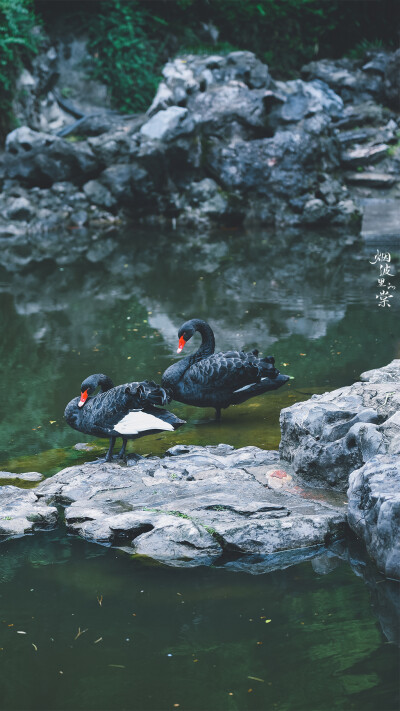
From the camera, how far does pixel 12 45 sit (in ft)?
66.4

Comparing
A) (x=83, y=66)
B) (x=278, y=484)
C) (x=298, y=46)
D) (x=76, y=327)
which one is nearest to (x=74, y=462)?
(x=278, y=484)

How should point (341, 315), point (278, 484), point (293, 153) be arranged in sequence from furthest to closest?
point (293, 153) → point (341, 315) → point (278, 484)

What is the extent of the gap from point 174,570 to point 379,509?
124cm

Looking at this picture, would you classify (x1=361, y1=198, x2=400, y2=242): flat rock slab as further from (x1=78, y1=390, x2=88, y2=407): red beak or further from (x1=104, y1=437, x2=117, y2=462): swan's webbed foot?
(x1=104, y1=437, x2=117, y2=462): swan's webbed foot

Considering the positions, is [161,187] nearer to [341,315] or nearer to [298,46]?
[298,46]

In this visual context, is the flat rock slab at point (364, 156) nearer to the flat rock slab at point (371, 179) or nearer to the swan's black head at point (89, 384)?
the flat rock slab at point (371, 179)

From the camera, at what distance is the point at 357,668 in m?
3.92

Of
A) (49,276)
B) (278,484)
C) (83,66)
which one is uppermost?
(83,66)

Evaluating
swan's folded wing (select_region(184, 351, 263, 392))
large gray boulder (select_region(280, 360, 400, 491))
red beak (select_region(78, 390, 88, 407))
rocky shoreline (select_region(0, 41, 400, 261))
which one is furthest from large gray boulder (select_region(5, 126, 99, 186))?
large gray boulder (select_region(280, 360, 400, 491))

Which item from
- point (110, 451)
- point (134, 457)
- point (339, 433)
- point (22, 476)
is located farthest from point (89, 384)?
point (339, 433)

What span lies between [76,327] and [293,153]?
8952mm

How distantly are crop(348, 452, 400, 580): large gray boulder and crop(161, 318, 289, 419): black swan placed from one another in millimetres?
2265

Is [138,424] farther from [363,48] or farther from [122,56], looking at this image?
[363,48]

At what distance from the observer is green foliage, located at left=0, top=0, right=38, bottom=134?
19.8 metres
